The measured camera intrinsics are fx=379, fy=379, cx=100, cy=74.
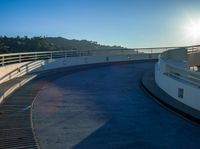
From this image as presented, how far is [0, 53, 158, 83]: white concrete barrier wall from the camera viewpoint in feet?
74.0

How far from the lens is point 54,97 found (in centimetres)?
1716

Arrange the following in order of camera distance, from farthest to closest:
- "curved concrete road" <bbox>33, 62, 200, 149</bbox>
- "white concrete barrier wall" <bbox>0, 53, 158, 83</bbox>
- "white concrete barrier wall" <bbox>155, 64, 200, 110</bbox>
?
"white concrete barrier wall" <bbox>0, 53, 158, 83</bbox>
"white concrete barrier wall" <bbox>155, 64, 200, 110</bbox>
"curved concrete road" <bbox>33, 62, 200, 149</bbox>

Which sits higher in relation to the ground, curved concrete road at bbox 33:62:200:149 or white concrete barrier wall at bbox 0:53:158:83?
white concrete barrier wall at bbox 0:53:158:83

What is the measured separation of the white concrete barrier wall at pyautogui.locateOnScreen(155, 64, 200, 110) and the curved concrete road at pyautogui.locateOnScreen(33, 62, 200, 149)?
3.07ft

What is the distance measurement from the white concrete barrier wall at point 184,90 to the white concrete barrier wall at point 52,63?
8.99 metres

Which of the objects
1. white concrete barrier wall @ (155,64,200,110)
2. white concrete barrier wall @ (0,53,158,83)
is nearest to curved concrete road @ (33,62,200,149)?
white concrete barrier wall @ (155,64,200,110)

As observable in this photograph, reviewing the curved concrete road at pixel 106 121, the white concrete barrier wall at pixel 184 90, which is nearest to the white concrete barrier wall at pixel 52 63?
the curved concrete road at pixel 106 121

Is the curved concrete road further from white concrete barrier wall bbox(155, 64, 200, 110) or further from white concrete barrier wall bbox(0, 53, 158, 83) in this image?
white concrete barrier wall bbox(0, 53, 158, 83)

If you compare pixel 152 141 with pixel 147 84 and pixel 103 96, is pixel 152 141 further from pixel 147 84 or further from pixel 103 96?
pixel 147 84

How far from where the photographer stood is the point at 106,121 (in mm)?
12602

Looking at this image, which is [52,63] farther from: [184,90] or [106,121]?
[106,121]

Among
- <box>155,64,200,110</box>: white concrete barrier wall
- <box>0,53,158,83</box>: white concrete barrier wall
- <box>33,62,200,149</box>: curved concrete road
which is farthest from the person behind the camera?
<box>0,53,158,83</box>: white concrete barrier wall

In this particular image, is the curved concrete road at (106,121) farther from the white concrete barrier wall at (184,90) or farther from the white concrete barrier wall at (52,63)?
the white concrete barrier wall at (52,63)

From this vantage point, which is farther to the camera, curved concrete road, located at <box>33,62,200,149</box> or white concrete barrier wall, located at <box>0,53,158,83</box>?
white concrete barrier wall, located at <box>0,53,158,83</box>
